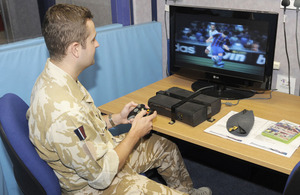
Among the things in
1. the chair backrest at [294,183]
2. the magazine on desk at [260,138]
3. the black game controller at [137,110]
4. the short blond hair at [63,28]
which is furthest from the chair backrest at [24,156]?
the chair backrest at [294,183]

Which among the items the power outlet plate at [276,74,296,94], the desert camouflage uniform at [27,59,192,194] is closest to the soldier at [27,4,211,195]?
the desert camouflage uniform at [27,59,192,194]

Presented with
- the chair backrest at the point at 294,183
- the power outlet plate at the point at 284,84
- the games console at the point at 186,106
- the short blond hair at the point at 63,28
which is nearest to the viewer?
the chair backrest at the point at 294,183

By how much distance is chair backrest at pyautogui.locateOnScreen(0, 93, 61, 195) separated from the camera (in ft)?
3.91

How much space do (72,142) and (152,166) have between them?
0.69 meters

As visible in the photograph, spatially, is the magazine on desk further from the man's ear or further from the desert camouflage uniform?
the man's ear

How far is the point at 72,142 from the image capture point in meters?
1.20

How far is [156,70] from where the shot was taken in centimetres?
253

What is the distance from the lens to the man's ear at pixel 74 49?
132 cm

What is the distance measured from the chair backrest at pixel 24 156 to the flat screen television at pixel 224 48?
3.38 ft

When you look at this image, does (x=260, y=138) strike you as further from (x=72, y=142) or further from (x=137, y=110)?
(x=72, y=142)

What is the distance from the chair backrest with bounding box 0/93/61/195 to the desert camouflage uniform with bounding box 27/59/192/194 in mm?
43

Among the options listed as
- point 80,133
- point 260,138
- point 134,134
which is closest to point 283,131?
point 260,138

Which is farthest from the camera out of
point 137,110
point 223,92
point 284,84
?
point 284,84

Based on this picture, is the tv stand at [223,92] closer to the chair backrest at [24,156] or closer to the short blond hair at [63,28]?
the short blond hair at [63,28]
